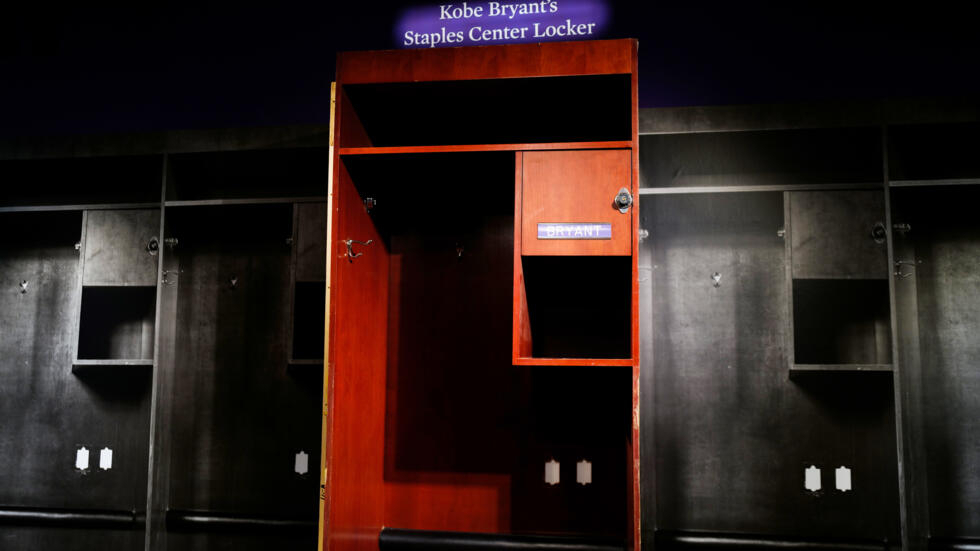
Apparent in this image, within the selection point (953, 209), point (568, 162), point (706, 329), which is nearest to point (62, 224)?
point (568, 162)

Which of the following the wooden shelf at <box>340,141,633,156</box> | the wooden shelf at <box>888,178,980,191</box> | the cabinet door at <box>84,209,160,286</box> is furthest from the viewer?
the cabinet door at <box>84,209,160,286</box>

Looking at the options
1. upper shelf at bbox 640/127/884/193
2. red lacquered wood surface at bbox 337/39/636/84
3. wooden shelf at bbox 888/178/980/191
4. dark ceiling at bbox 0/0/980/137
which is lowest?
wooden shelf at bbox 888/178/980/191

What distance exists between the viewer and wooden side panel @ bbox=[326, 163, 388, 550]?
257 cm

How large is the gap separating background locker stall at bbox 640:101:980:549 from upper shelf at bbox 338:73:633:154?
355mm

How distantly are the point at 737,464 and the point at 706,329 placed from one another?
0.67m

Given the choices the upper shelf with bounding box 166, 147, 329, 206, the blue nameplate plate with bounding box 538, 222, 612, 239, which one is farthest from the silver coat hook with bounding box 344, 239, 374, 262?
the upper shelf with bounding box 166, 147, 329, 206

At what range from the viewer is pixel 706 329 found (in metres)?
3.51

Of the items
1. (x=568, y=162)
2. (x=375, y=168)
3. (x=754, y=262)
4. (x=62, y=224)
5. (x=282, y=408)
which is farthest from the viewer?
(x=62, y=224)


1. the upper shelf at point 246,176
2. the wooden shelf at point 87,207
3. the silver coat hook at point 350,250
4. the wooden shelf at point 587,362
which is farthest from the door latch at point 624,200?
the wooden shelf at point 87,207

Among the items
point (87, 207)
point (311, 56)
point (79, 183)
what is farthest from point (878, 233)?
point (79, 183)

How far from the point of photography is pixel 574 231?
2.50 meters

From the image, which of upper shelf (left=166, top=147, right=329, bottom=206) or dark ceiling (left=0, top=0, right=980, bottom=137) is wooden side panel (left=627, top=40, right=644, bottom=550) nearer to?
dark ceiling (left=0, top=0, right=980, bottom=137)

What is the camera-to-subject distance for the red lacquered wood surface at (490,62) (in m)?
2.53

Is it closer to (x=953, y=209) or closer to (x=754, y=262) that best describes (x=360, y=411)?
(x=754, y=262)
